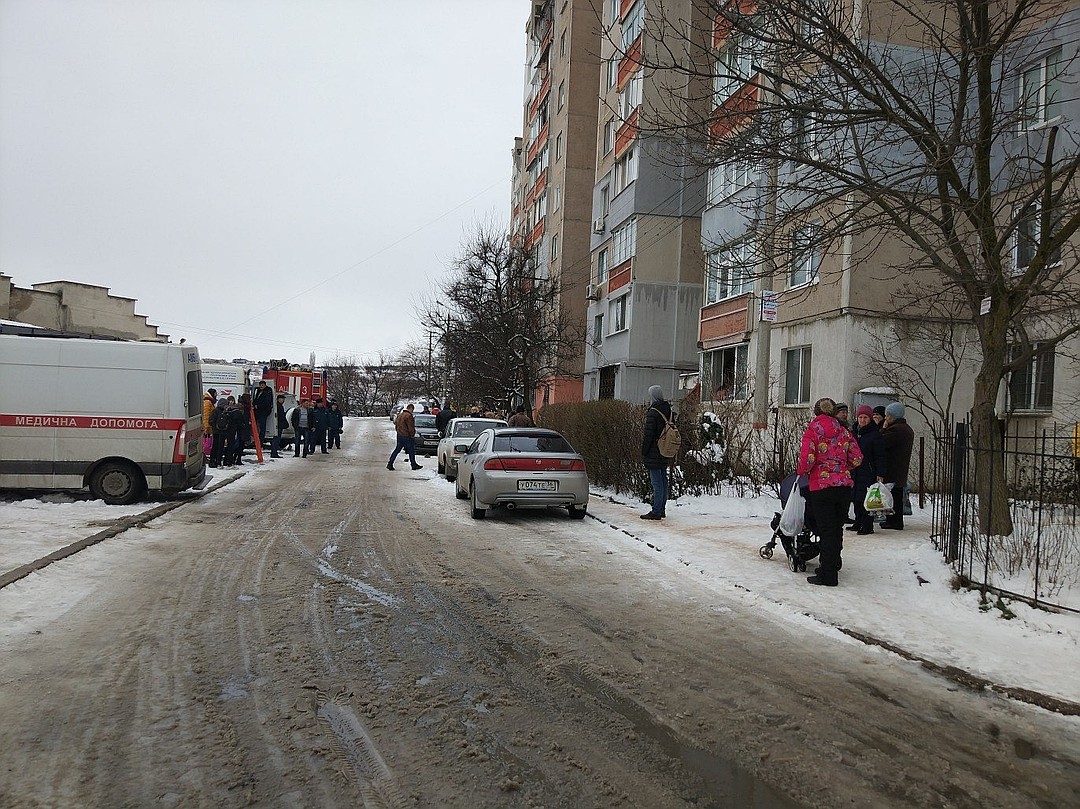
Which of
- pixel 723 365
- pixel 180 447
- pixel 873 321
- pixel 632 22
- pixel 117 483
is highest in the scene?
pixel 632 22

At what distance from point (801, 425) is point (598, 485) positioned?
488 cm

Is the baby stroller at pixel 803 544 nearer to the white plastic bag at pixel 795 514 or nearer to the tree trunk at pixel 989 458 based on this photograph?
the white plastic bag at pixel 795 514

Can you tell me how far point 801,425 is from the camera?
15.8 meters

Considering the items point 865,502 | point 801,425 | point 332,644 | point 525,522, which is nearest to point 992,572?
point 865,502

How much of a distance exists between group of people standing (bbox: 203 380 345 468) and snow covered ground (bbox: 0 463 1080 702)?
792 cm

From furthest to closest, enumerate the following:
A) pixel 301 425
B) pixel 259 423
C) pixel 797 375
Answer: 1. pixel 301 425
2. pixel 259 423
3. pixel 797 375

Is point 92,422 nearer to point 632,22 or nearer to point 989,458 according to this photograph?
point 989,458

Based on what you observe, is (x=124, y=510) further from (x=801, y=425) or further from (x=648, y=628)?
(x=801, y=425)

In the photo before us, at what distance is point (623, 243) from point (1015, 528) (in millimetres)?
26649

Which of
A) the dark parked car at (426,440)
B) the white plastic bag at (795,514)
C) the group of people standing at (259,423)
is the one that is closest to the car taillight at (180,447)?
the group of people standing at (259,423)

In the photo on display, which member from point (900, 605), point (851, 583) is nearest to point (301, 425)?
point (851, 583)

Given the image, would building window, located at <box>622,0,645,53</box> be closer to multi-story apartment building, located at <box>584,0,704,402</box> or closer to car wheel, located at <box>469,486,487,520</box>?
multi-story apartment building, located at <box>584,0,704,402</box>

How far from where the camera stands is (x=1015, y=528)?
8.12 metres

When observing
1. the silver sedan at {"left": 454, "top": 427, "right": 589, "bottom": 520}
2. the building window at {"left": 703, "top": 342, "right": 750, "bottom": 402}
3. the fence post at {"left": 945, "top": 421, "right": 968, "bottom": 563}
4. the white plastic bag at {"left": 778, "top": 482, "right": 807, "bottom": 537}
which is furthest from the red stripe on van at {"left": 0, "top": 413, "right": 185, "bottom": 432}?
the building window at {"left": 703, "top": 342, "right": 750, "bottom": 402}
